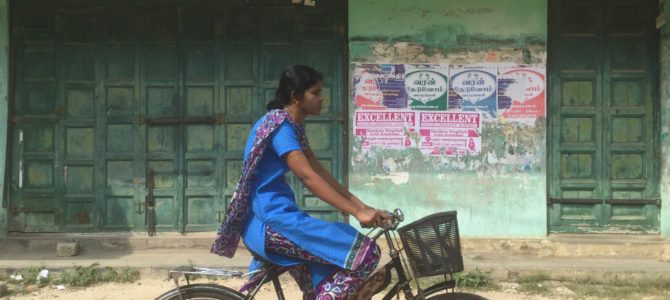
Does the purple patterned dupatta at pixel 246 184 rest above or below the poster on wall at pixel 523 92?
below

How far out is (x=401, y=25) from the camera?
21.8ft

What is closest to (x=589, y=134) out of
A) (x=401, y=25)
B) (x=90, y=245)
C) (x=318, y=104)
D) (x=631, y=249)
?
(x=631, y=249)

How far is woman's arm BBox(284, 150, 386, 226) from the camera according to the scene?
273 cm

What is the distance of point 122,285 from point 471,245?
340 centimetres

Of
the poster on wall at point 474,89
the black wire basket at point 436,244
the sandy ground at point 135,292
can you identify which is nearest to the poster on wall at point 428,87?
the poster on wall at point 474,89

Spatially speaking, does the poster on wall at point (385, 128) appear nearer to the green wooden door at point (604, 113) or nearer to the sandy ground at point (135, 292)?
the green wooden door at point (604, 113)

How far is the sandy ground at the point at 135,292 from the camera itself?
5.35 m

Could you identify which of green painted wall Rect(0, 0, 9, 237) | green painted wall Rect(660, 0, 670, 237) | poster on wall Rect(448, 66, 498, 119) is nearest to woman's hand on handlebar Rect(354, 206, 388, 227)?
poster on wall Rect(448, 66, 498, 119)

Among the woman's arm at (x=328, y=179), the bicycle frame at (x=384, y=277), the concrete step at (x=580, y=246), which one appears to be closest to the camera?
the bicycle frame at (x=384, y=277)

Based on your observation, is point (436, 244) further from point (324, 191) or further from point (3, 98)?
point (3, 98)

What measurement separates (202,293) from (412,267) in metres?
0.97

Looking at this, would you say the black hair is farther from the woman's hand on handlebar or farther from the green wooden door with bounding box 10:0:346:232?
the green wooden door with bounding box 10:0:346:232

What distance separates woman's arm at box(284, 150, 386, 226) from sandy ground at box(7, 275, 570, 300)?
2584 mm

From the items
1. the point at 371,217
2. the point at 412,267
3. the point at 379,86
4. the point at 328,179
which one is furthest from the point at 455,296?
the point at 379,86
